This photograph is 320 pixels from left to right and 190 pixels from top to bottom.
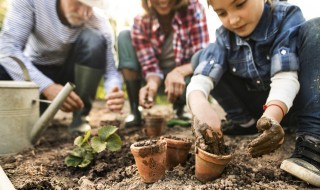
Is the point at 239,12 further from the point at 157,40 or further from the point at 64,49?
the point at 64,49

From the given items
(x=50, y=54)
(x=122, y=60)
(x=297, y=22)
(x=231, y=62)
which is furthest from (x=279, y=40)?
(x=50, y=54)

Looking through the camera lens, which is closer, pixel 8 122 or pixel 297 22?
pixel 297 22

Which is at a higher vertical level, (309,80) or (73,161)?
(309,80)

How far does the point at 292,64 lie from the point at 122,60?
1.82 metres

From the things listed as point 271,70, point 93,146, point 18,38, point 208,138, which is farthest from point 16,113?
point 271,70

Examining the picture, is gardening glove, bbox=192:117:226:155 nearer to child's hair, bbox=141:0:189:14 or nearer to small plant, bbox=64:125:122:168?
small plant, bbox=64:125:122:168

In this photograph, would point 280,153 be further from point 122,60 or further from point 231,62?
point 122,60

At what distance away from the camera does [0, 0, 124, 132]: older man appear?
8.41 ft

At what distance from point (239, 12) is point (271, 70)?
389 millimetres

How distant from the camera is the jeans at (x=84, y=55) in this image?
9.71 feet

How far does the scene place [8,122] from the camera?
2.09 meters

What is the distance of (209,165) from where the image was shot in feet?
4.67

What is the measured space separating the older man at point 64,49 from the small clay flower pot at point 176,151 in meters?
1.04

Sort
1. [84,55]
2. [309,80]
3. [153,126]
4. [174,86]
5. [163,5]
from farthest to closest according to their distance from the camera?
[84,55]
[163,5]
[174,86]
[153,126]
[309,80]
